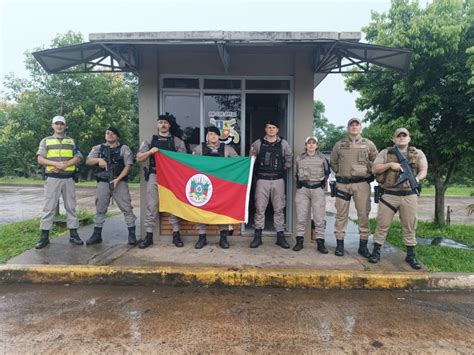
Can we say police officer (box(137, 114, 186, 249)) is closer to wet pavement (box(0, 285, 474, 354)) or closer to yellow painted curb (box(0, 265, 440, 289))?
yellow painted curb (box(0, 265, 440, 289))

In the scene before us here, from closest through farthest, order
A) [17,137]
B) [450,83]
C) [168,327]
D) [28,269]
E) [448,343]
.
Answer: [448,343]
[168,327]
[28,269]
[450,83]
[17,137]

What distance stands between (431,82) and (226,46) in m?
4.30

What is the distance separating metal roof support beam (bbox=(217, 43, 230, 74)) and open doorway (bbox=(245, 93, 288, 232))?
624mm

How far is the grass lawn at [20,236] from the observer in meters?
5.44

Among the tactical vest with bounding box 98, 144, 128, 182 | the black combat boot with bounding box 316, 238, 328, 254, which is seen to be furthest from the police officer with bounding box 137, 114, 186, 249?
the black combat boot with bounding box 316, 238, 328, 254

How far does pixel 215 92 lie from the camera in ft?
20.0

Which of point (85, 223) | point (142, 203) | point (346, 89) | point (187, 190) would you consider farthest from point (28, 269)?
point (346, 89)

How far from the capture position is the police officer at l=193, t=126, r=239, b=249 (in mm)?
5586

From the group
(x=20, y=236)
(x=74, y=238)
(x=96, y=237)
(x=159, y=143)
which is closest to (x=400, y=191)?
(x=159, y=143)

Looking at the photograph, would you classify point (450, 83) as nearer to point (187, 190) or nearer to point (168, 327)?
point (187, 190)

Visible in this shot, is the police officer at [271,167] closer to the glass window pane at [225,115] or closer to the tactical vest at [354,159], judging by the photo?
the glass window pane at [225,115]

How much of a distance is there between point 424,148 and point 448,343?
17.8 feet

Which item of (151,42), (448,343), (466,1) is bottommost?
(448,343)

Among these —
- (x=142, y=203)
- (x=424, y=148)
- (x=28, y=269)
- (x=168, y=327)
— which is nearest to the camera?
(x=168, y=327)
